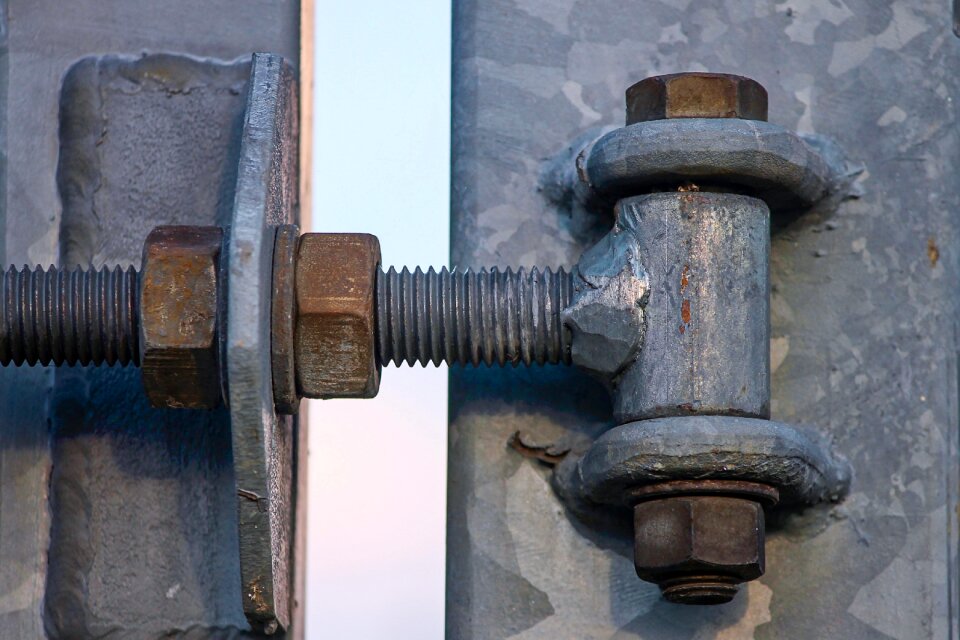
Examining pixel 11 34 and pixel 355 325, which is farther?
pixel 11 34

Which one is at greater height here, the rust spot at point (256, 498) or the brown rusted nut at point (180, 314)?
the brown rusted nut at point (180, 314)

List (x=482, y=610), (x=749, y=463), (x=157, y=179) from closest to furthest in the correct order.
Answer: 1. (x=749, y=463)
2. (x=482, y=610)
3. (x=157, y=179)

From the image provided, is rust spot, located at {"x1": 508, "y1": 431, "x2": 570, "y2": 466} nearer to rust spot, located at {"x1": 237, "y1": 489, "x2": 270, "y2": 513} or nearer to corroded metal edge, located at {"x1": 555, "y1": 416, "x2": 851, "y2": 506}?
corroded metal edge, located at {"x1": 555, "y1": 416, "x2": 851, "y2": 506}

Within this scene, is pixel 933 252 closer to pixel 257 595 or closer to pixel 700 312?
pixel 700 312

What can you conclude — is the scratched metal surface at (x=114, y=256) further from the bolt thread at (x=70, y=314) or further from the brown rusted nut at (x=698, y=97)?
the brown rusted nut at (x=698, y=97)

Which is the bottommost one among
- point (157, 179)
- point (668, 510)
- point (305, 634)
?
point (305, 634)

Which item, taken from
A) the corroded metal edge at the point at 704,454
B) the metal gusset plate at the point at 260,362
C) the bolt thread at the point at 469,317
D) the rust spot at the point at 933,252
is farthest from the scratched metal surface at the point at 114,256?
the rust spot at the point at 933,252

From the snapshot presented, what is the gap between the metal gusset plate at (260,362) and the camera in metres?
1.57

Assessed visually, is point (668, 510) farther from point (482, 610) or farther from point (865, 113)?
point (865, 113)

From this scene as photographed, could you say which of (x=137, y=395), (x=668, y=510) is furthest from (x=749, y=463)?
(x=137, y=395)

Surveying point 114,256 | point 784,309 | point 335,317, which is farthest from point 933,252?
point 114,256

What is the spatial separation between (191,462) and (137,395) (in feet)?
0.32

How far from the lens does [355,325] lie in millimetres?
1696

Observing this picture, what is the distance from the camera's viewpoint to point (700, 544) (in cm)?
166
